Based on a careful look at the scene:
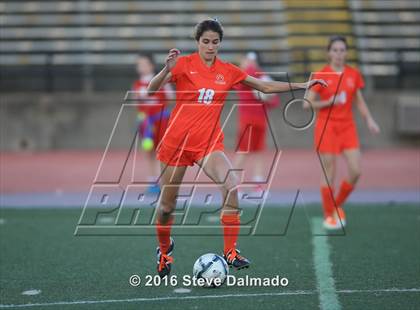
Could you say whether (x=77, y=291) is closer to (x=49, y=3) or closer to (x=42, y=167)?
(x=42, y=167)

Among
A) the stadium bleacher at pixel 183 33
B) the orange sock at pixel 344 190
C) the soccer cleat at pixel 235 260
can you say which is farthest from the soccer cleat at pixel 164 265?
the stadium bleacher at pixel 183 33

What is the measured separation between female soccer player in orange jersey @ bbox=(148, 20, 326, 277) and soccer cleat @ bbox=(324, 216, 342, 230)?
2.84 meters

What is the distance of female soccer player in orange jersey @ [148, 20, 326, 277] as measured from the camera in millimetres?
5793

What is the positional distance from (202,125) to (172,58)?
1.95ft

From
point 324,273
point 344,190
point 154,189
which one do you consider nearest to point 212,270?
point 324,273

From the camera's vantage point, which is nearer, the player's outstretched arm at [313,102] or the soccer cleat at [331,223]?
the player's outstretched arm at [313,102]

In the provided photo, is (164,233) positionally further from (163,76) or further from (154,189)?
(154,189)

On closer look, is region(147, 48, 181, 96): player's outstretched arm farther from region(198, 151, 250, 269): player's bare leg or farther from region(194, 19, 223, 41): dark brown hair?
region(198, 151, 250, 269): player's bare leg

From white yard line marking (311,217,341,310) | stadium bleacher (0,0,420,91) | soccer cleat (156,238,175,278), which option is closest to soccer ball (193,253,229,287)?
soccer cleat (156,238,175,278)

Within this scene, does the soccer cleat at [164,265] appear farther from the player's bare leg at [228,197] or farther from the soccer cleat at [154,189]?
the soccer cleat at [154,189]

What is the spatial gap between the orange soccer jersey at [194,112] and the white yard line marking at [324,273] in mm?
1363

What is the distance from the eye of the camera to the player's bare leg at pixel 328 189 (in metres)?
8.48

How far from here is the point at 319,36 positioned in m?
19.3

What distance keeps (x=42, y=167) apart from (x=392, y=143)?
25.8 feet
